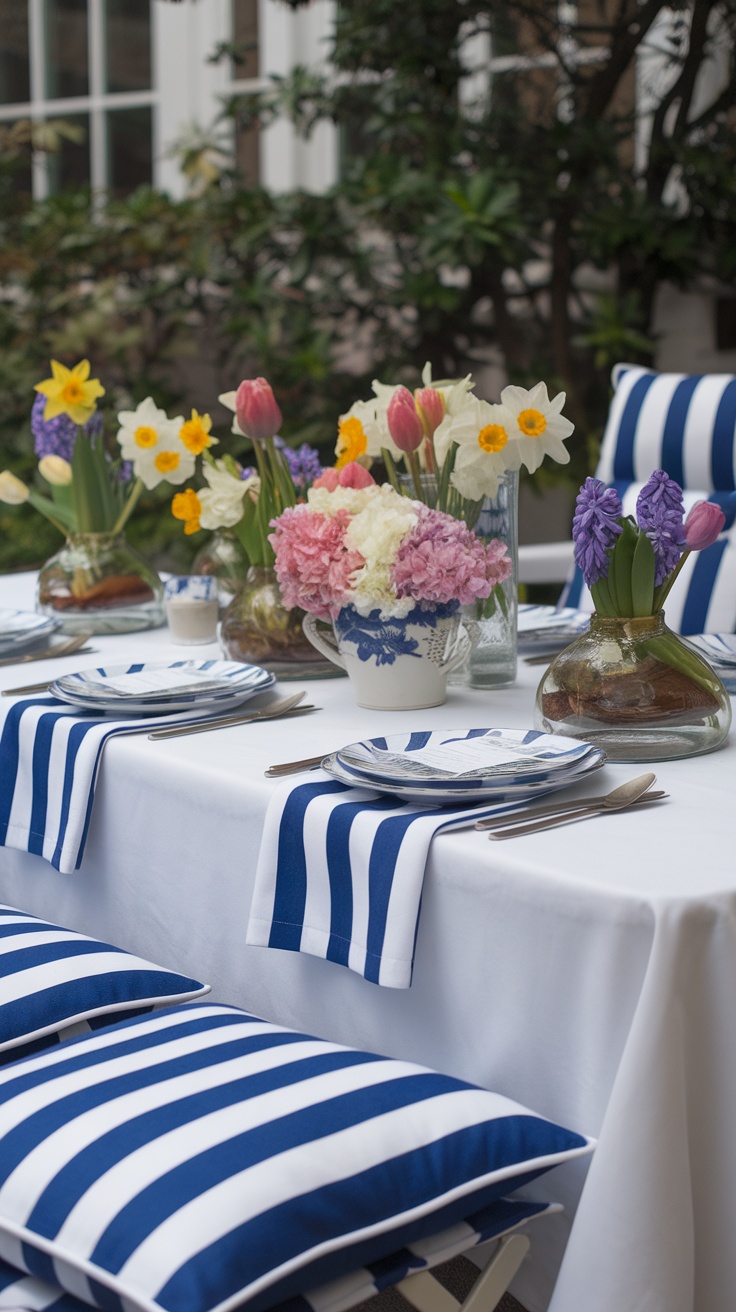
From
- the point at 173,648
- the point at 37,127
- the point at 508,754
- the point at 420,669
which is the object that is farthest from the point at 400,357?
the point at 508,754

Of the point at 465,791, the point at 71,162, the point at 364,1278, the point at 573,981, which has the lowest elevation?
the point at 364,1278

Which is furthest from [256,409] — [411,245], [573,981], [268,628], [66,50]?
[66,50]

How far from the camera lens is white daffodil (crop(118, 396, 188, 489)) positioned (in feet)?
6.50

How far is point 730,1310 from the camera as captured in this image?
1030 mm

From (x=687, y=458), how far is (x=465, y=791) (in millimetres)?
1636

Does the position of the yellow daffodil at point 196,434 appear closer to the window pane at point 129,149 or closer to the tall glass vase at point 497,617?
the tall glass vase at point 497,617

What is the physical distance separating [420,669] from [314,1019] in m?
0.44

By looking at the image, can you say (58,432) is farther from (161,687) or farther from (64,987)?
(64,987)

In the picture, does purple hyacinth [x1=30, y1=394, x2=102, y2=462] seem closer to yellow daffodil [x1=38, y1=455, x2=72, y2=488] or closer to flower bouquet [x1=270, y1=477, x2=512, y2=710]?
yellow daffodil [x1=38, y1=455, x2=72, y2=488]

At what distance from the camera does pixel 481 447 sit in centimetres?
154

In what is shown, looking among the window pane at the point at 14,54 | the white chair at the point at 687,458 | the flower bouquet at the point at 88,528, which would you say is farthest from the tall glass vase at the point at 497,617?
the window pane at the point at 14,54

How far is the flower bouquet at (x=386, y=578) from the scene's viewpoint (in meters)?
1.48

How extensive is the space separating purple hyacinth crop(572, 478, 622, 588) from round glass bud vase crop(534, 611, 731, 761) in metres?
0.06

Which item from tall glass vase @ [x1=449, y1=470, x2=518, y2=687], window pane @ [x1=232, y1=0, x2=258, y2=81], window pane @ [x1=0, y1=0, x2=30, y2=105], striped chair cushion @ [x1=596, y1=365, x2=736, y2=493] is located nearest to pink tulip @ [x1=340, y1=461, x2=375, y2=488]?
tall glass vase @ [x1=449, y1=470, x2=518, y2=687]
